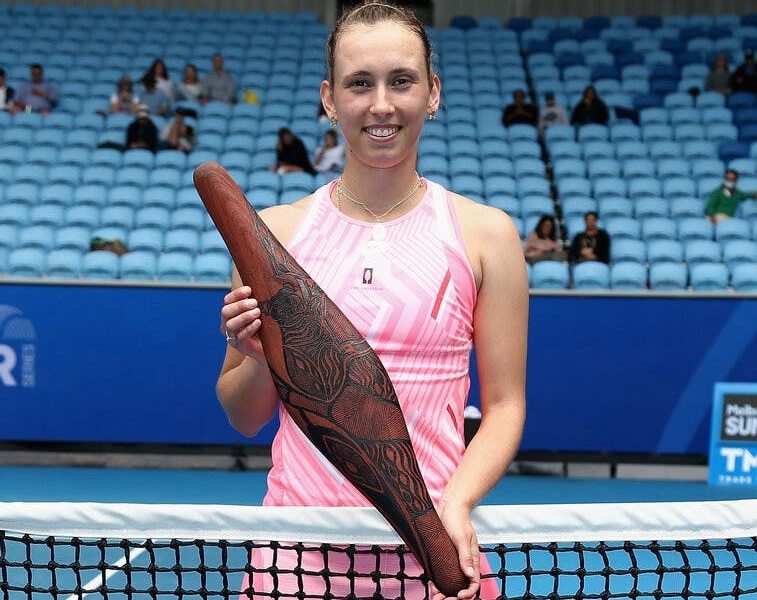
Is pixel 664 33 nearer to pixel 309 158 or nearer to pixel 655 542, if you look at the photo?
pixel 309 158

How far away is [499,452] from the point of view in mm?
1930

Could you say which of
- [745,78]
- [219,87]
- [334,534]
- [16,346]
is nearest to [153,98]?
[219,87]

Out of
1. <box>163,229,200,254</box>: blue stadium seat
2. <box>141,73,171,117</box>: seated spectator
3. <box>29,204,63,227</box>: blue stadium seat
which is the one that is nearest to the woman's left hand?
<box>163,229,200,254</box>: blue stadium seat

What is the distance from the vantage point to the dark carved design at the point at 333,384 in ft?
5.64

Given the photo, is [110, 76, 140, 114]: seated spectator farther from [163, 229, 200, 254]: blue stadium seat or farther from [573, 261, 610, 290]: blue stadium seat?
[573, 261, 610, 290]: blue stadium seat

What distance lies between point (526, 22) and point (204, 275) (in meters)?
9.87

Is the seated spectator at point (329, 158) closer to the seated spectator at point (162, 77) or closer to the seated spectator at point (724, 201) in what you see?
the seated spectator at point (162, 77)

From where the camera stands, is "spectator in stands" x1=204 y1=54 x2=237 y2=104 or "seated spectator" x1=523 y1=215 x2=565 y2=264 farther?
Result: "spectator in stands" x1=204 y1=54 x2=237 y2=104

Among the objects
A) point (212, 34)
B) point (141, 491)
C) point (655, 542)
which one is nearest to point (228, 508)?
point (655, 542)

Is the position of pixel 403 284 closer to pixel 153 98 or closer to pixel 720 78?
pixel 153 98

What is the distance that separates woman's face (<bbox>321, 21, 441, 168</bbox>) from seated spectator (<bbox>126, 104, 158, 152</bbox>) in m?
12.7

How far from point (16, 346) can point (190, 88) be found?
663cm

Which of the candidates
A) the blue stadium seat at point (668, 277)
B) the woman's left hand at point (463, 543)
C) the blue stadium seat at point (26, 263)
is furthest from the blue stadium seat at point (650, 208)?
the woman's left hand at point (463, 543)

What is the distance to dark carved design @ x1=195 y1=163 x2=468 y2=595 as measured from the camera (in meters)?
1.72
